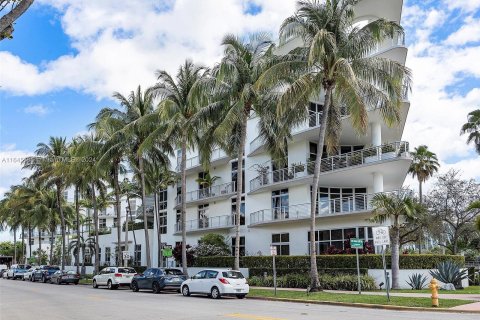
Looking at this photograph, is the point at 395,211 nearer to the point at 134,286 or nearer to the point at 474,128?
the point at 134,286

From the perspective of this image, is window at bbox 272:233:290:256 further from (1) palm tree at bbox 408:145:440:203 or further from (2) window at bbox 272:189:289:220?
(1) palm tree at bbox 408:145:440:203

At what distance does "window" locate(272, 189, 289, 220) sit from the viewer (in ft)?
129

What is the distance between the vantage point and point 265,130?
3153 centimetres

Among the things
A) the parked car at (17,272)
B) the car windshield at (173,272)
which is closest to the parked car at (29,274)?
the parked car at (17,272)

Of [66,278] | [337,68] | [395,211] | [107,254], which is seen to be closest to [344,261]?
[395,211]

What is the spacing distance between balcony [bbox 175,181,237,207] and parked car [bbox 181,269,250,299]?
72.5ft

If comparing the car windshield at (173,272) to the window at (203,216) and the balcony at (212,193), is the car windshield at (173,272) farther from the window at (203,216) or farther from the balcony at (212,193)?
the window at (203,216)

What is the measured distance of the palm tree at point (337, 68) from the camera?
80.6 ft

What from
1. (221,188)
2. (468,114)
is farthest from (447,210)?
(221,188)

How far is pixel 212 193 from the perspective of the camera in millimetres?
49969

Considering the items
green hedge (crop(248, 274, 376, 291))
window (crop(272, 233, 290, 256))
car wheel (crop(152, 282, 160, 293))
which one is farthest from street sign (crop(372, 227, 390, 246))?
window (crop(272, 233, 290, 256))

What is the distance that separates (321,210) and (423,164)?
2437 centimetres

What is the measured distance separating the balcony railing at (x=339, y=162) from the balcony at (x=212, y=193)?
226 inches

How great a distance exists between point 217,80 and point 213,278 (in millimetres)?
10983
